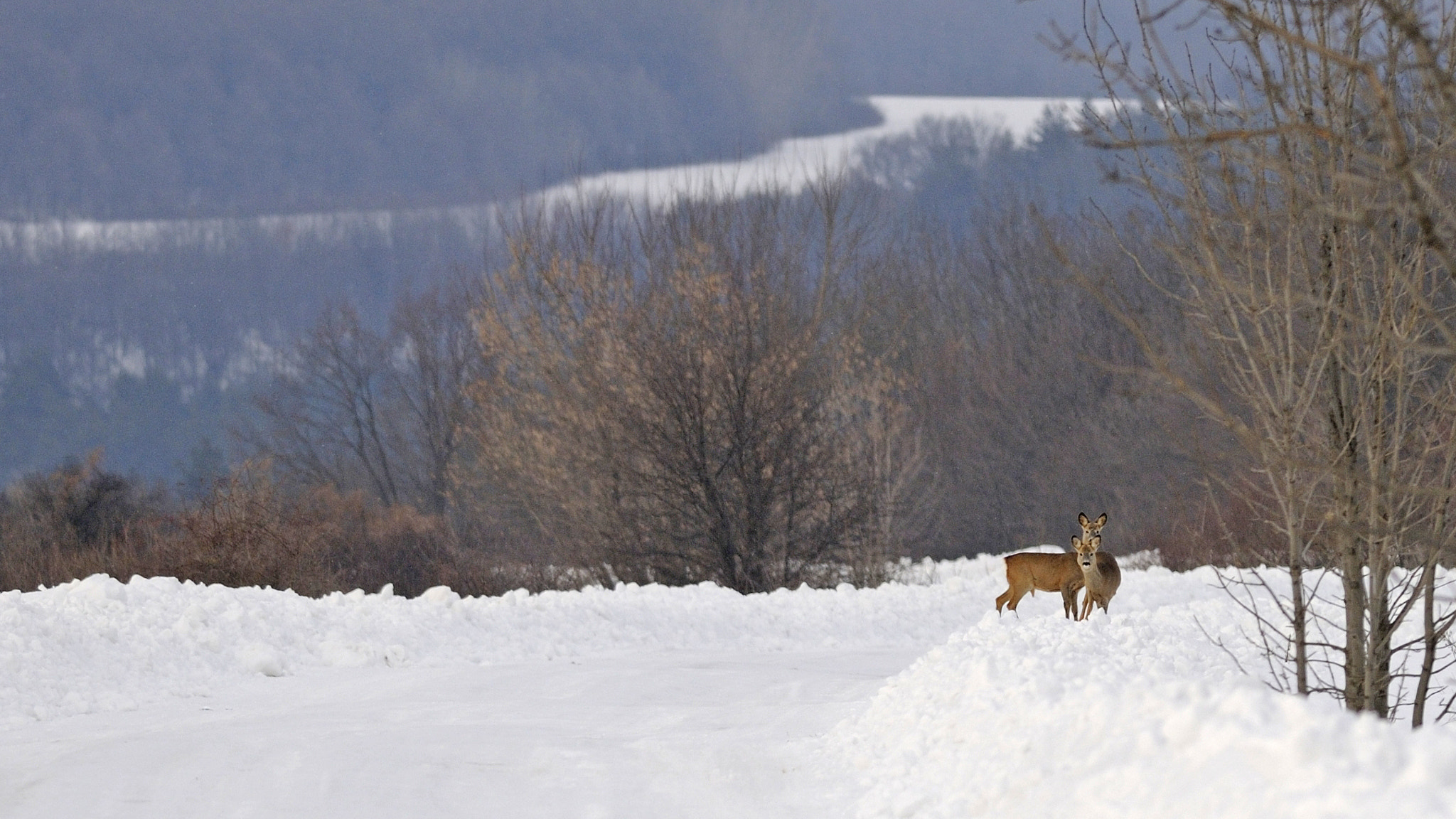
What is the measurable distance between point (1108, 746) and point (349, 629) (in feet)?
34.3

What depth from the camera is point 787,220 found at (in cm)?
3475

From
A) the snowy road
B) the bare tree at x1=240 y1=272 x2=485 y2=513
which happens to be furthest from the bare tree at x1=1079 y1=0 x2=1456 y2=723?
the bare tree at x1=240 y1=272 x2=485 y2=513

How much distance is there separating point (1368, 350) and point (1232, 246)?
1.12 m

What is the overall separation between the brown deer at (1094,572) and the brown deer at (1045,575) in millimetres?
128

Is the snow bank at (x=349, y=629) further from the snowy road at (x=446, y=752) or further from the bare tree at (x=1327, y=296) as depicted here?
the bare tree at (x=1327, y=296)

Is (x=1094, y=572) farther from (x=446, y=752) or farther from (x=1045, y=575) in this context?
(x=446, y=752)

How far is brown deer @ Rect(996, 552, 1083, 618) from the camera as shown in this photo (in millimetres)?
12586

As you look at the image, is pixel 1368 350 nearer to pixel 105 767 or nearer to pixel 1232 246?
pixel 1232 246

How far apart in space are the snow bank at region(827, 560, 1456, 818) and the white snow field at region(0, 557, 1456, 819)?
13mm

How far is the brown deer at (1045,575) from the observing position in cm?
1259

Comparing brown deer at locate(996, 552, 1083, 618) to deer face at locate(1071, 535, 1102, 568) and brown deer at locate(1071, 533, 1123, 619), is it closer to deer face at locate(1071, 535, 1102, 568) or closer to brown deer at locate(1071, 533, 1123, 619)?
brown deer at locate(1071, 533, 1123, 619)

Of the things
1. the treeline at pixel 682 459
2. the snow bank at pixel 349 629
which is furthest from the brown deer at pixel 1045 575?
the snow bank at pixel 349 629

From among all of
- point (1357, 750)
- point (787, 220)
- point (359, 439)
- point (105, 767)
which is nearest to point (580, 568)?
point (787, 220)

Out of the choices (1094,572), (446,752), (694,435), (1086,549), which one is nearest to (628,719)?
(446,752)
